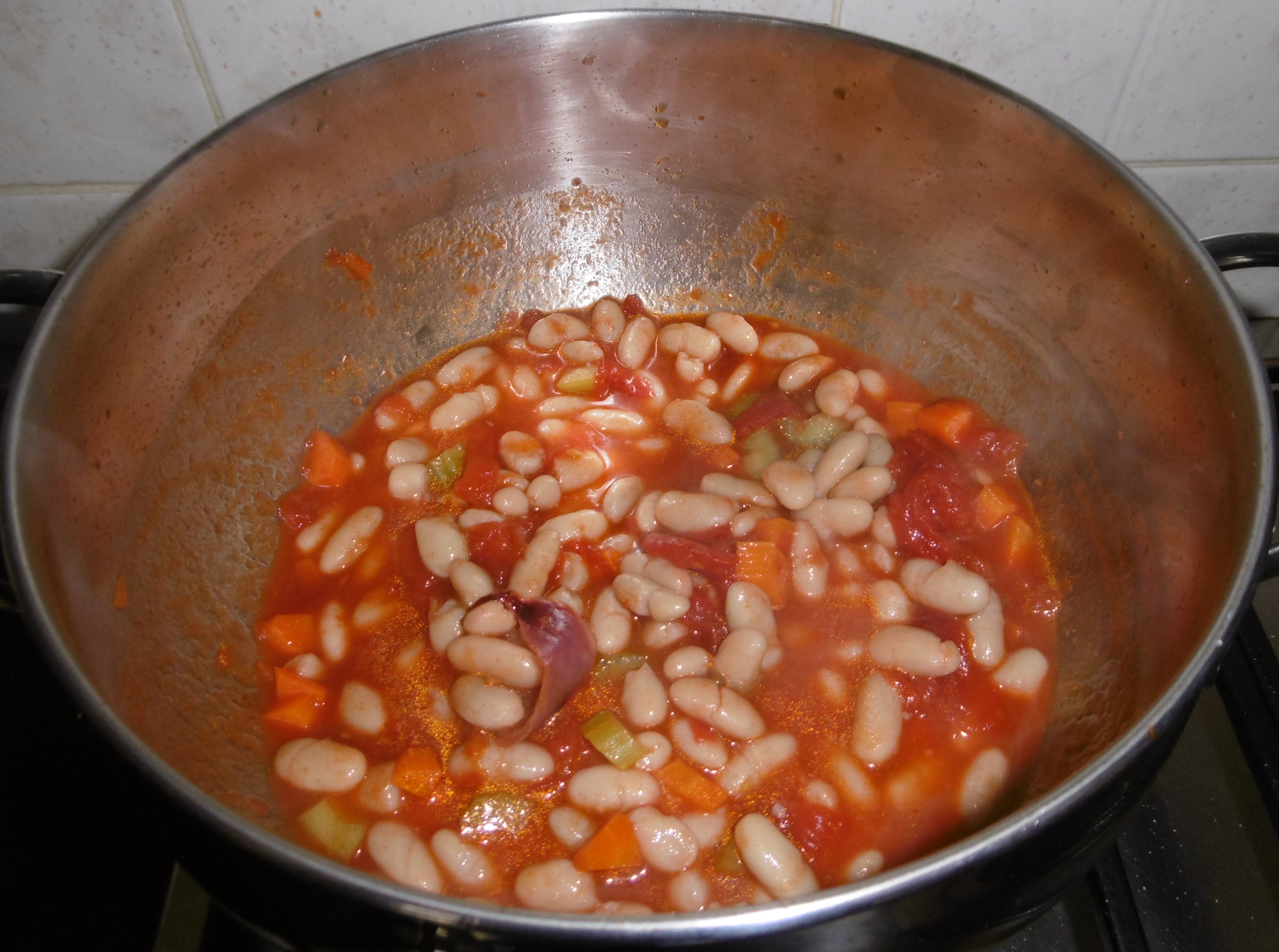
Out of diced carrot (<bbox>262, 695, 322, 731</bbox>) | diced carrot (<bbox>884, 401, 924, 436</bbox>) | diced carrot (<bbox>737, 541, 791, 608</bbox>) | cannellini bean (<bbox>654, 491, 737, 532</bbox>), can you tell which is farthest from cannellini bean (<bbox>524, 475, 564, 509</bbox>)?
diced carrot (<bbox>884, 401, 924, 436</bbox>)

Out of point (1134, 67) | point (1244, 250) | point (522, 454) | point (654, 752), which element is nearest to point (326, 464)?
point (522, 454)

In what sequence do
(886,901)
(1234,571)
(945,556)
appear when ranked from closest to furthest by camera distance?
(886,901) < (1234,571) < (945,556)

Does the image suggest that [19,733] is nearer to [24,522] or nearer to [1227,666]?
[24,522]

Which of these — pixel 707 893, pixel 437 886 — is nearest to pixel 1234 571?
pixel 707 893

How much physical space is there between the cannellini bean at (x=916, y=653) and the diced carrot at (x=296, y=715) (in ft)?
2.04

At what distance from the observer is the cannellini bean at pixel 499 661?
99 centimetres

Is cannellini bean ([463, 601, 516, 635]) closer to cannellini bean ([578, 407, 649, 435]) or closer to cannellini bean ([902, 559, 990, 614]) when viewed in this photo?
cannellini bean ([578, 407, 649, 435])

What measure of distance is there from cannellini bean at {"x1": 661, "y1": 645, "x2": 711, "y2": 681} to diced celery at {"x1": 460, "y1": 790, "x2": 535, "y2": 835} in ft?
0.65

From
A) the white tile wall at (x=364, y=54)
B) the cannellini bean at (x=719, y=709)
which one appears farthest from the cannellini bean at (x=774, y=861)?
the white tile wall at (x=364, y=54)

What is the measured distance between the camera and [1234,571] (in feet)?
2.42

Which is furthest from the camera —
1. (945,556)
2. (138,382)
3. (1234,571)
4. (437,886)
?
(945,556)

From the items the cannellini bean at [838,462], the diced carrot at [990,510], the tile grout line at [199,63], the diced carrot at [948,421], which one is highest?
the tile grout line at [199,63]

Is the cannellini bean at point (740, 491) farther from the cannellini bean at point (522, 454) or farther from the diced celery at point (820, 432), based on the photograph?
the cannellini bean at point (522, 454)

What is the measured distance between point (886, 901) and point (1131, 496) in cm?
67
